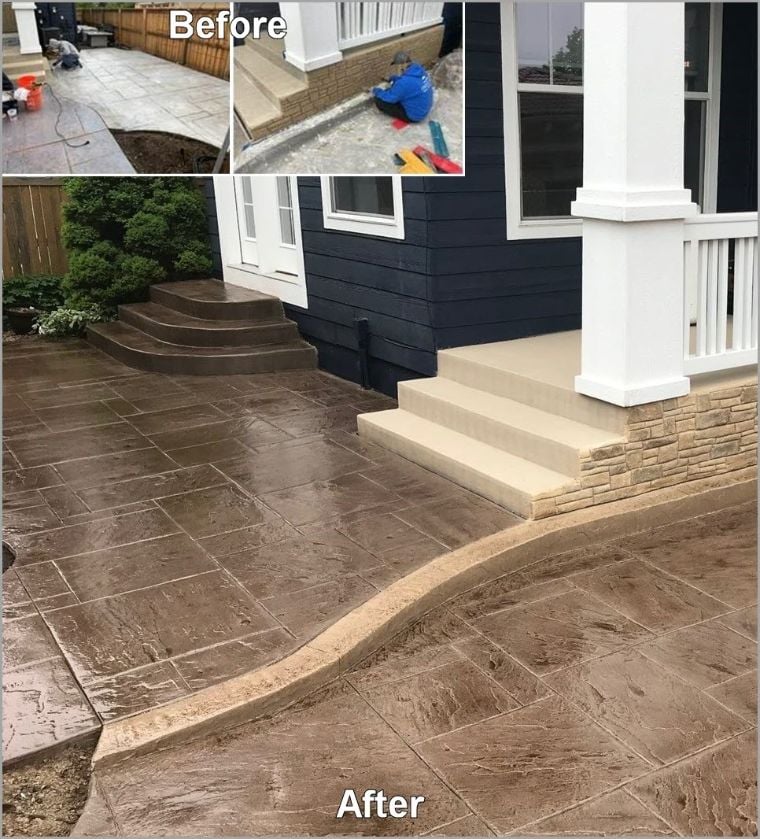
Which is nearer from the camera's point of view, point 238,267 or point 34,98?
point 34,98

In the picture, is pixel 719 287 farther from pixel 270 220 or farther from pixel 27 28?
pixel 270 220

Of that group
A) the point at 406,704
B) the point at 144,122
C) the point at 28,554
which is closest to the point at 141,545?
the point at 28,554

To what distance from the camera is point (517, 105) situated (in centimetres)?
639

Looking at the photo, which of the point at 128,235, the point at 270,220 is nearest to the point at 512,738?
the point at 270,220

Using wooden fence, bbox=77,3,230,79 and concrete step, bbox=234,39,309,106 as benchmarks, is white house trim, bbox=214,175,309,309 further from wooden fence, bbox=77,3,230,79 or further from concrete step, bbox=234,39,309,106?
wooden fence, bbox=77,3,230,79

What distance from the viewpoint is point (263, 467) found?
5770 millimetres

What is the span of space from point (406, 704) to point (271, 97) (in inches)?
119

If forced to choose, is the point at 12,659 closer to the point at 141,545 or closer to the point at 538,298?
the point at 141,545

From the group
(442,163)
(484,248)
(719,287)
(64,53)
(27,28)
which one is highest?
(27,28)

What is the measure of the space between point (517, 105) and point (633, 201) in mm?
2094

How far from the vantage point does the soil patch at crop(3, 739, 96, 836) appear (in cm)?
287

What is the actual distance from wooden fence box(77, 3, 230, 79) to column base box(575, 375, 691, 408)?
8.06 feet

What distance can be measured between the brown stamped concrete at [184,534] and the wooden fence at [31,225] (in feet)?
13.1

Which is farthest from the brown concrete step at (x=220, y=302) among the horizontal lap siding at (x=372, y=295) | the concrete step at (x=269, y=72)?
the concrete step at (x=269, y=72)
